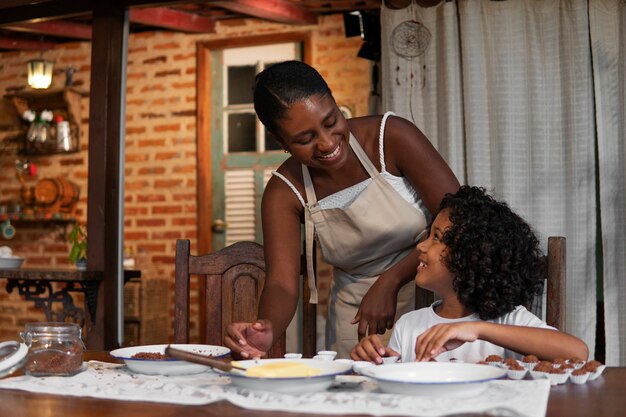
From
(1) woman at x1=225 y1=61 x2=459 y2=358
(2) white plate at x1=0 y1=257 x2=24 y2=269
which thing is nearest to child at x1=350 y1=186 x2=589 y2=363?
(1) woman at x1=225 y1=61 x2=459 y2=358

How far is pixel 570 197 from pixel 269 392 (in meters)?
2.78

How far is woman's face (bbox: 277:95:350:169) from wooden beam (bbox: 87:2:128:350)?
2410 mm

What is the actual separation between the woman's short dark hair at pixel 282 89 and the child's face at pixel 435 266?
43 cm

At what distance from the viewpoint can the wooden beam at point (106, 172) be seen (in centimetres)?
435

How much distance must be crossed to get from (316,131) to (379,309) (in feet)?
A: 1.54

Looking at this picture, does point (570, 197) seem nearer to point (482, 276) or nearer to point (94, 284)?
point (482, 276)

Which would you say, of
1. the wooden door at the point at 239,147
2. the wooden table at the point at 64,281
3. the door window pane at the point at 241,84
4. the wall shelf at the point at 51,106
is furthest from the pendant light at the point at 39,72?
the wooden table at the point at 64,281

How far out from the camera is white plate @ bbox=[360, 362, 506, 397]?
132 centimetres

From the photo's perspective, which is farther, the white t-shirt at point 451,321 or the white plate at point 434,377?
the white t-shirt at point 451,321

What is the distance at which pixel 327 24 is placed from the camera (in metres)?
5.99

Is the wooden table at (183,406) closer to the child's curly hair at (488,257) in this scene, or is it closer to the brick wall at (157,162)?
the child's curly hair at (488,257)

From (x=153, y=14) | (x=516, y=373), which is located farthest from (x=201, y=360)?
(x=153, y=14)

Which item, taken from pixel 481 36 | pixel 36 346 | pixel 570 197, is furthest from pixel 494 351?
pixel 481 36

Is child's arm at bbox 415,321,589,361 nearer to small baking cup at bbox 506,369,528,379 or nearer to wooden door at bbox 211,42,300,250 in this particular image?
small baking cup at bbox 506,369,528,379
